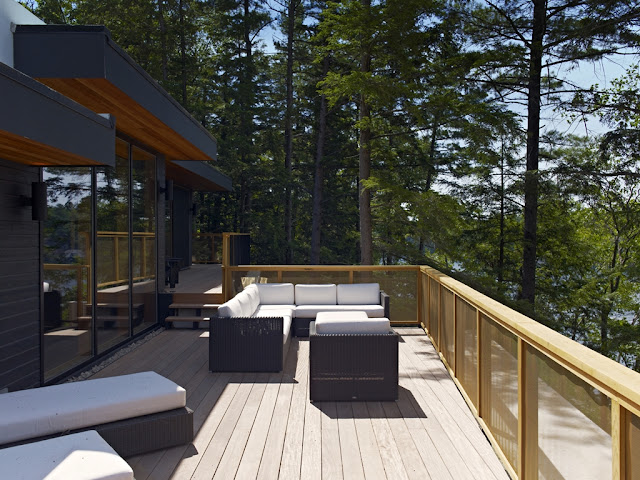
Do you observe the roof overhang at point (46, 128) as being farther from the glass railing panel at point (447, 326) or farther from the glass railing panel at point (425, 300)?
the glass railing panel at point (425, 300)

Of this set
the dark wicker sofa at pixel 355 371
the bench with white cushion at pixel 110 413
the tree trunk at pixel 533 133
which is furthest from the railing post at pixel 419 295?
the bench with white cushion at pixel 110 413

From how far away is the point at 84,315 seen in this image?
5875 mm

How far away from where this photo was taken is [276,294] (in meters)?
7.96

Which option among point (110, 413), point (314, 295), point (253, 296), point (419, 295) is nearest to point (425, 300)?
point (419, 295)

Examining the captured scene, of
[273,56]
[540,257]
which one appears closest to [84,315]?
[540,257]

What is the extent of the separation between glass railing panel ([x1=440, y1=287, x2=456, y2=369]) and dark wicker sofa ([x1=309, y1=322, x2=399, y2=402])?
3.34 ft

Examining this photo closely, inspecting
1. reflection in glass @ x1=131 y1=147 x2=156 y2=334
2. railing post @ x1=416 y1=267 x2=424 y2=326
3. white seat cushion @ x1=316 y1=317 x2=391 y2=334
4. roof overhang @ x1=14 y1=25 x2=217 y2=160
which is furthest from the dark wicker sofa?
reflection in glass @ x1=131 y1=147 x2=156 y2=334

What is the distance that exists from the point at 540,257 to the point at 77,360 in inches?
A: 528

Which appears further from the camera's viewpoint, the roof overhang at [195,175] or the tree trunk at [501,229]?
the tree trunk at [501,229]

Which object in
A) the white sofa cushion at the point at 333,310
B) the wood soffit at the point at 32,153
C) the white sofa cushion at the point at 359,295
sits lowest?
the white sofa cushion at the point at 333,310

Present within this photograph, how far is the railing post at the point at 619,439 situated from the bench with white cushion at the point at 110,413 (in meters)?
2.86

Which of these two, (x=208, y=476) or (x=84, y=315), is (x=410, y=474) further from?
(x=84, y=315)

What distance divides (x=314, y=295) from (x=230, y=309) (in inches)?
90.6

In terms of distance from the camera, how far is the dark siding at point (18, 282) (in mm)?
4531
